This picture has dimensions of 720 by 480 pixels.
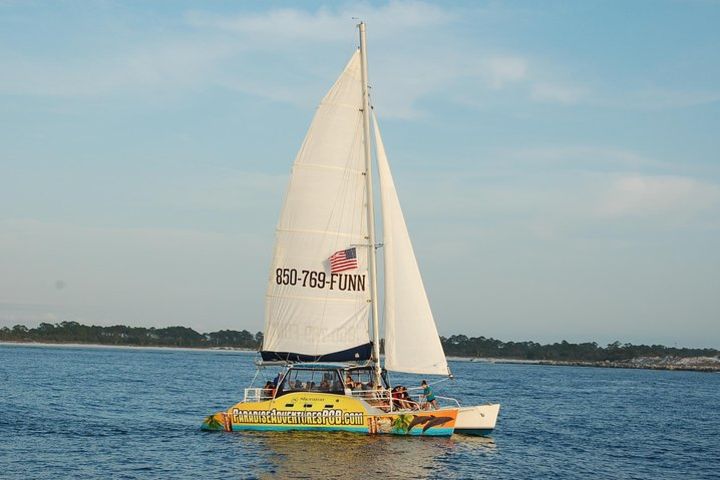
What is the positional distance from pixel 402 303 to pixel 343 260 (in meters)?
3.24

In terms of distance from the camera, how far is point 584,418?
56750mm

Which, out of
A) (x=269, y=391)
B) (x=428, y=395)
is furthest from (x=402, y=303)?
(x=269, y=391)

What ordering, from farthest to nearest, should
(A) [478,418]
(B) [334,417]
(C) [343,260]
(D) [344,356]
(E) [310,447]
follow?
(A) [478,418] → (C) [343,260] → (D) [344,356] → (B) [334,417] → (E) [310,447]

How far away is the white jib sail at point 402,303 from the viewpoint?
3828 centimetres

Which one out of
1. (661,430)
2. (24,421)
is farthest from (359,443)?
(661,430)

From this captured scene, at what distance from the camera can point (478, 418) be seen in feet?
129

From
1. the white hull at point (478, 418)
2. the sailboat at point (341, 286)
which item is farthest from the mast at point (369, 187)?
the white hull at point (478, 418)

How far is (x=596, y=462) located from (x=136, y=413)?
26128 millimetres

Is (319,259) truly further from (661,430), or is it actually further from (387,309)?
(661,430)

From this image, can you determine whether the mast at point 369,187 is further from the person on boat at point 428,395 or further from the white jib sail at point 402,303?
the person on boat at point 428,395

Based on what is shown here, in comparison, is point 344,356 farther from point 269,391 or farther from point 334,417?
point 269,391

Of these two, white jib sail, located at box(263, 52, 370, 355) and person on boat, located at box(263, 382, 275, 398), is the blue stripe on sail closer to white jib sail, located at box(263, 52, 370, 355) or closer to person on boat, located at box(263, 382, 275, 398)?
white jib sail, located at box(263, 52, 370, 355)

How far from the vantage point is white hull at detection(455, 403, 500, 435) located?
3919 centimetres

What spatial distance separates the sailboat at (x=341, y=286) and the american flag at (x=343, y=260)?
4 centimetres
